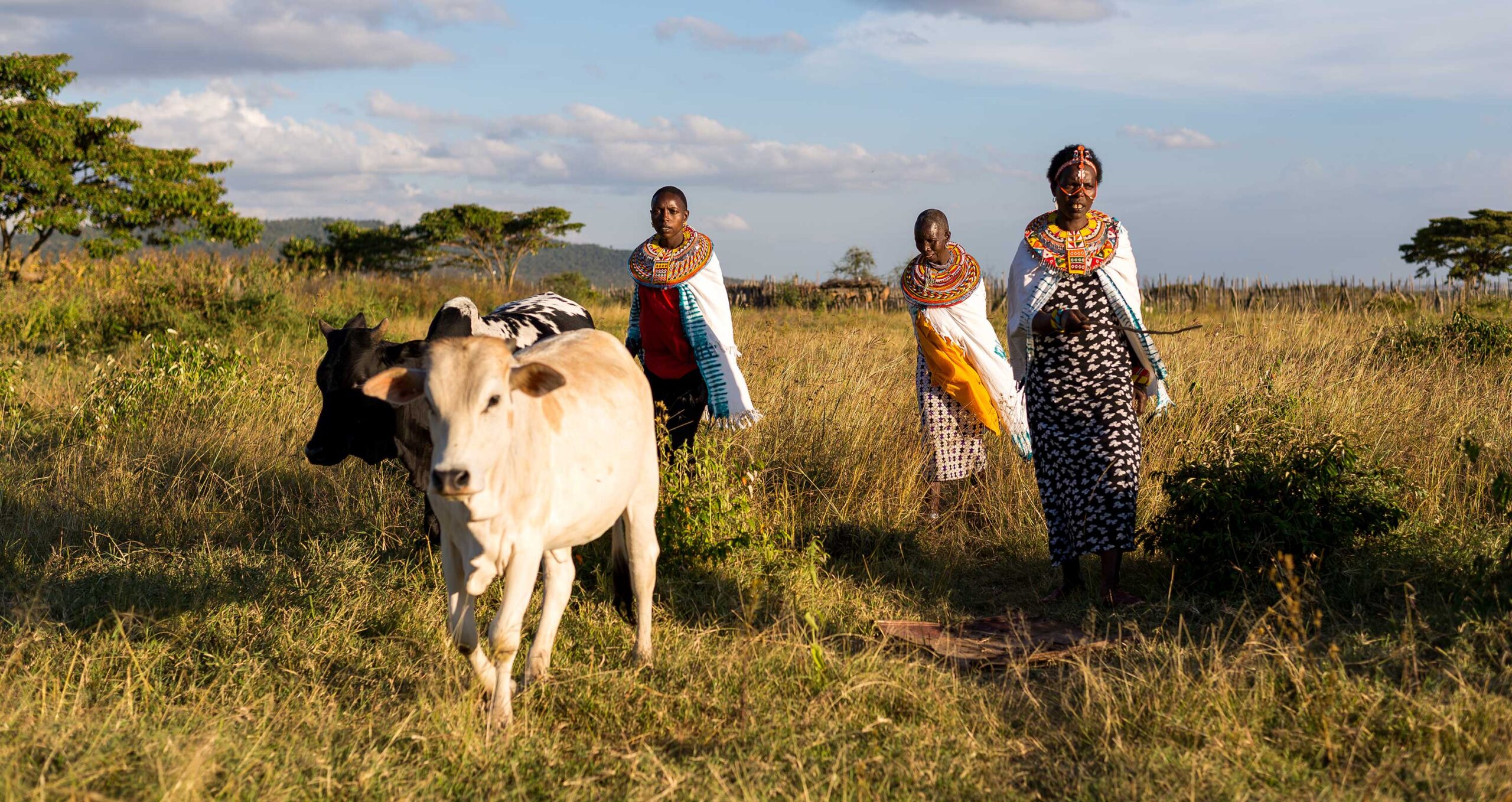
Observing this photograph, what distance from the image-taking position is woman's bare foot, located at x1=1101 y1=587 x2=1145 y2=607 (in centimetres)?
484

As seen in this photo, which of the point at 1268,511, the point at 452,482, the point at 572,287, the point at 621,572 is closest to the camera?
the point at 452,482

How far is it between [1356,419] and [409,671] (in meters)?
5.34

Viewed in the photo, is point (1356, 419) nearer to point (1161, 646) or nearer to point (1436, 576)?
point (1436, 576)

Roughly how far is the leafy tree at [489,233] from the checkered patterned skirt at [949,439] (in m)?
38.0

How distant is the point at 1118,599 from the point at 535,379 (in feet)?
8.97

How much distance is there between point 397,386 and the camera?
11.2ft

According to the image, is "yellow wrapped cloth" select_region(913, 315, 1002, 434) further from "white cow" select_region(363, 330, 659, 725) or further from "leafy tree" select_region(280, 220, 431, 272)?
"leafy tree" select_region(280, 220, 431, 272)

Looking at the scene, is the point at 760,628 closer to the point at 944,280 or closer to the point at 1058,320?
the point at 1058,320

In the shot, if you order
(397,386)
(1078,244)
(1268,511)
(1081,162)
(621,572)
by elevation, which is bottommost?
(621,572)

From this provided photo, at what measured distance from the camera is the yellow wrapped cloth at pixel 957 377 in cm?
630

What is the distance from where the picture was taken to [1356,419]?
6.66m

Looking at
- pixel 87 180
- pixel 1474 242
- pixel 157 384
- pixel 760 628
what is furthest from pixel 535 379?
pixel 1474 242

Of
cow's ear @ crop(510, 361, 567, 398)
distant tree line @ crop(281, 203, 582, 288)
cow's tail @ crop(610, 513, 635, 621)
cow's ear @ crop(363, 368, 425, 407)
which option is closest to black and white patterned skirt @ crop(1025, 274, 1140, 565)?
cow's tail @ crop(610, 513, 635, 621)

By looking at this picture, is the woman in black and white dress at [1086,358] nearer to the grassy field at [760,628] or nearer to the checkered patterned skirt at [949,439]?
the grassy field at [760,628]
